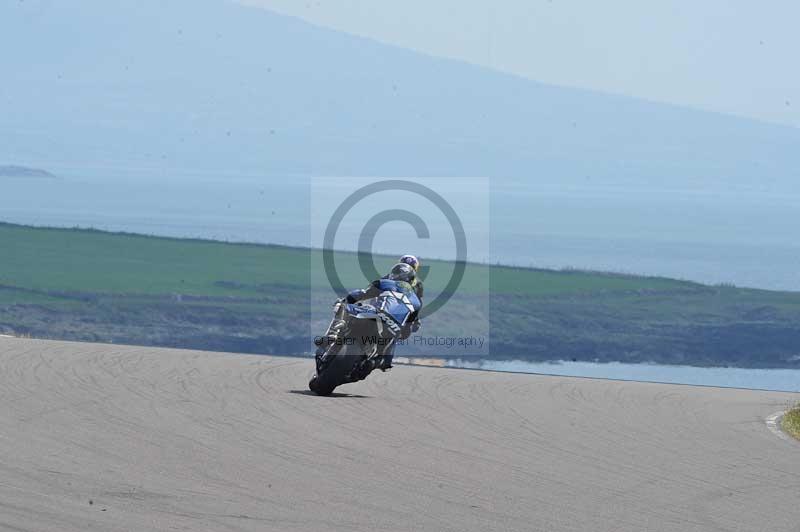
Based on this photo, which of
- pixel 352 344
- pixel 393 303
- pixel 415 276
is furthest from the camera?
pixel 415 276

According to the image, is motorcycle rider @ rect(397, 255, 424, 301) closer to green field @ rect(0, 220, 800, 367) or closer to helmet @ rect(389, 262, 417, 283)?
helmet @ rect(389, 262, 417, 283)

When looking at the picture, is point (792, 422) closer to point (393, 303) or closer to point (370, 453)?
point (393, 303)

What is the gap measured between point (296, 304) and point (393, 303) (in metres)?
96.4

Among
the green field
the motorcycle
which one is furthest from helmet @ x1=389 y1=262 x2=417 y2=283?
the green field

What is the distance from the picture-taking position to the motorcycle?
1723 cm

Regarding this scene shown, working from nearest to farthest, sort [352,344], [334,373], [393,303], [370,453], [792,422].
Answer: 1. [370,453]
2. [792,422]
3. [334,373]
4. [352,344]
5. [393,303]

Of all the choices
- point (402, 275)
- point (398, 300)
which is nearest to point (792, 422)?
point (398, 300)

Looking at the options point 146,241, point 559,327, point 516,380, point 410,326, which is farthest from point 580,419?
point 146,241

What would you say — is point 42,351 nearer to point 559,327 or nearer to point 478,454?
point 478,454

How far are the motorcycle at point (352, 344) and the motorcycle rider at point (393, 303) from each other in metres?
0.02

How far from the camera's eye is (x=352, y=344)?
57.3ft

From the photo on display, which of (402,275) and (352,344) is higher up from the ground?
(402,275)

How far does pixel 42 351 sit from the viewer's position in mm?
20203

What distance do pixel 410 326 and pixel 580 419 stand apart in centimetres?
266
